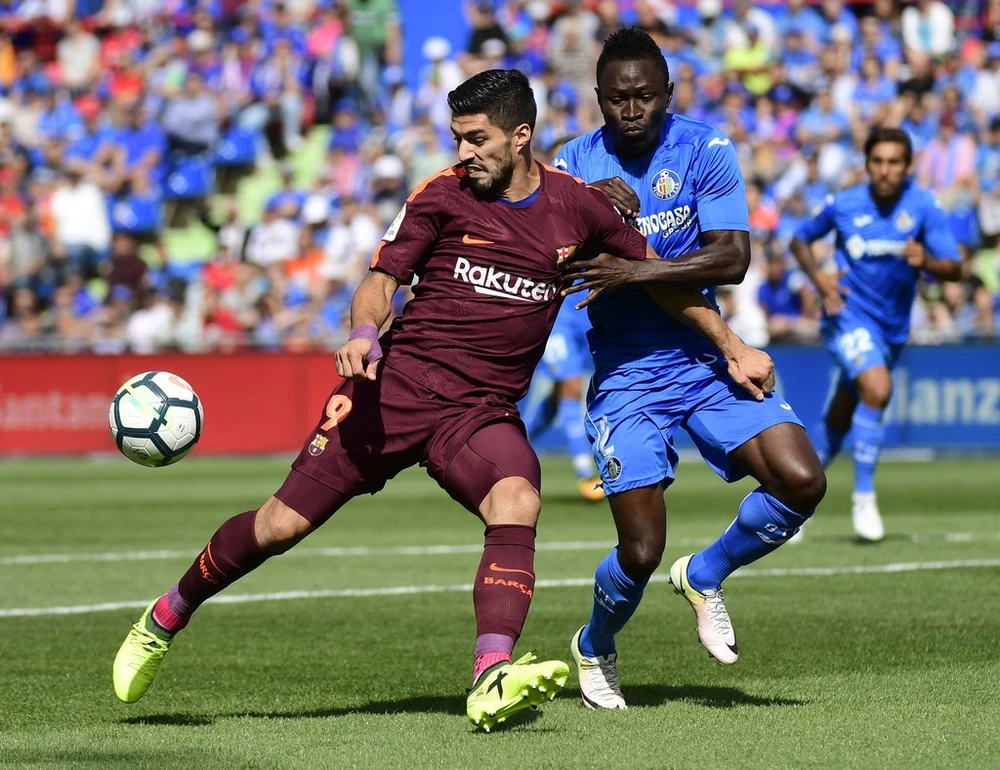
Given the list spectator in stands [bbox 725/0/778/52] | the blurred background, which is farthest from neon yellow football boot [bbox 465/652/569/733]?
spectator in stands [bbox 725/0/778/52]

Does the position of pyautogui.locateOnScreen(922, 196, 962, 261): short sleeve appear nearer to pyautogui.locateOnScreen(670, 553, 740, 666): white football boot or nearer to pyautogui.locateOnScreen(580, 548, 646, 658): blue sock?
pyautogui.locateOnScreen(670, 553, 740, 666): white football boot

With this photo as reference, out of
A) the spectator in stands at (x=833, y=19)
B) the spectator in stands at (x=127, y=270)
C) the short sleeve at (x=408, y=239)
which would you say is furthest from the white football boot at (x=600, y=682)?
the spectator in stands at (x=833, y=19)

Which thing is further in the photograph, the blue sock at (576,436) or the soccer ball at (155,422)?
the blue sock at (576,436)

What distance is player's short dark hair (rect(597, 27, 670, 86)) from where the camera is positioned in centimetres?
643

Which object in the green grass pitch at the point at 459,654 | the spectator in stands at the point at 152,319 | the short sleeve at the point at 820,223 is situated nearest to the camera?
the green grass pitch at the point at 459,654

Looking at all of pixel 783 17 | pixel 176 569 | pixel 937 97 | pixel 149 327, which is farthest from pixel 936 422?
pixel 176 569

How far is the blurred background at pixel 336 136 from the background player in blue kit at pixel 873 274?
848 centimetres

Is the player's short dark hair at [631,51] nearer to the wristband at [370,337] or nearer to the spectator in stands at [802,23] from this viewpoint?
the wristband at [370,337]

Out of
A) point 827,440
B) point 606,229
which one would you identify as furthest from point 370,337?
point 827,440

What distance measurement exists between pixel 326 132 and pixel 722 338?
21552 mm

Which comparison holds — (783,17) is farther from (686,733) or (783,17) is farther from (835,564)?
(686,733)

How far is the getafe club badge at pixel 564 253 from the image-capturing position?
6.13 meters

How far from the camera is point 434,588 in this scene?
32.8 feet

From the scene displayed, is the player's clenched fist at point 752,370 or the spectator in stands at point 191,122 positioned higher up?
the player's clenched fist at point 752,370
